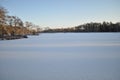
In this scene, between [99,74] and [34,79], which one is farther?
[99,74]

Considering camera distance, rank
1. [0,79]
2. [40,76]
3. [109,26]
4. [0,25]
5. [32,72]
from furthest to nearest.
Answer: [109,26]
[0,25]
[32,72]
[40,76]
[0,79]

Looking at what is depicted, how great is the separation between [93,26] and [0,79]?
69.3 meters

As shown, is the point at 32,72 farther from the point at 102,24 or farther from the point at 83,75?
the point at 102,24

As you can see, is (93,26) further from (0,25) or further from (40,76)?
(40,76)

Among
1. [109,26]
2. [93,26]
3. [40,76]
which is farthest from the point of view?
[93,26]

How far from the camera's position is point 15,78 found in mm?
3924

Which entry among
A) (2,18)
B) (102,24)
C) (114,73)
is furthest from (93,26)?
(114,73)

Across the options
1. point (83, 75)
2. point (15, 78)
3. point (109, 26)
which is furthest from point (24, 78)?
point (109, 26)

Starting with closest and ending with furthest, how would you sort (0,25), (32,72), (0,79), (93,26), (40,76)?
(0,79) → (40,76) → (32,72) → (0,25) → (93,26)

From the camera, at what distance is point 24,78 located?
3908mm

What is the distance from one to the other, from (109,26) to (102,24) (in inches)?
131

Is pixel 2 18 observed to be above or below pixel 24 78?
above

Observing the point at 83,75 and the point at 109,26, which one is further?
the point at 109,26

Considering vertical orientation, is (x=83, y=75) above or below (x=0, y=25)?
below
